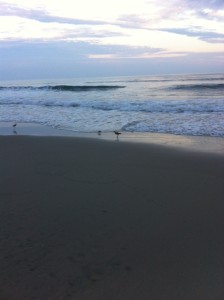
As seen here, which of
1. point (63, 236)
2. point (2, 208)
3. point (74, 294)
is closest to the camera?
point (74, 294)

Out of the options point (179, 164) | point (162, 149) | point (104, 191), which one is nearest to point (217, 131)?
point (162, 149)

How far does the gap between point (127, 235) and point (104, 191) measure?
4.26ft

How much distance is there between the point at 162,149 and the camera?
7.50 m

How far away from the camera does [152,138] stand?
905 cm

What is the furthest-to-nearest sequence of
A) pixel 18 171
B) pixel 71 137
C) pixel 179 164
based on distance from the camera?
pixel 71 137
pixel 179 164
pixel 18 171

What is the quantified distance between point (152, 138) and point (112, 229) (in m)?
5.59

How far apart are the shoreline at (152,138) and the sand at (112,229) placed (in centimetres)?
128

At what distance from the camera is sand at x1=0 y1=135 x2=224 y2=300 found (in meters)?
2.76

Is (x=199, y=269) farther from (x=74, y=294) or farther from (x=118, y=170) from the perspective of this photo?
(x=118, y=170)

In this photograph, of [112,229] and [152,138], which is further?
[152,138]

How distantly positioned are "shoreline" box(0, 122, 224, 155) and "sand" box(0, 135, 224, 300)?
1.28 m

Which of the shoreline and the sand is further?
the shoreline

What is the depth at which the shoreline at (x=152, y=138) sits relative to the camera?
7.73 metres

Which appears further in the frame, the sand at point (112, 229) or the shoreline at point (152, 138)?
the shoreline at point (152, 138)
